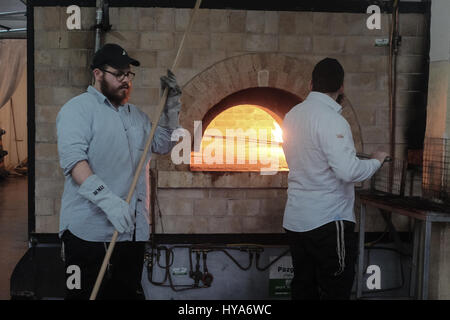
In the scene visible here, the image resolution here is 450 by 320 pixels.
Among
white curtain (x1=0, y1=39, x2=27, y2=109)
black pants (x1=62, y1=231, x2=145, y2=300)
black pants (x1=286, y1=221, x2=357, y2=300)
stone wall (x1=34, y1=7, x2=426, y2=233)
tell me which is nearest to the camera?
black pants (x1=62, y1=231, x2=145, y2=300)

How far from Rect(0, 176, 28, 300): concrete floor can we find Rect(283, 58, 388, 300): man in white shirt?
9.79 feet

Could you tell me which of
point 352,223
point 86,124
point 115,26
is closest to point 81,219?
point 86,124

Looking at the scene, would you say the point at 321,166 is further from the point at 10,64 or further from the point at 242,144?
the point at 10,64

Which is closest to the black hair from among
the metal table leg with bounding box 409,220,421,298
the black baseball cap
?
the black baseball cap

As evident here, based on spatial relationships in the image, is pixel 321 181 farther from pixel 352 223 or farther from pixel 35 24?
pixel 35 24

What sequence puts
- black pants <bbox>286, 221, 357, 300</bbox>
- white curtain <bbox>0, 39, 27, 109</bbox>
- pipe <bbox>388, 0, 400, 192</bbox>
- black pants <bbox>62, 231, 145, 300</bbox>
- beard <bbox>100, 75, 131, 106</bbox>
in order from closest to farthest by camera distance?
black pants <bbox>62, 231, 145, 300</bbox>
beard <bbox>100, 75, 131, 106</bbox>
black pants <bbox>286, 221, 357, 300</bbox>
pipe <bbox>388, 0, 400, 192</bbox>
white curtain <bbox>0, 39, 27, 109</bbox>

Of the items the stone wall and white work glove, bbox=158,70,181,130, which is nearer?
white work glove, bbox=158,70,181,130

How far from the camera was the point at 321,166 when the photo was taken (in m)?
2.64

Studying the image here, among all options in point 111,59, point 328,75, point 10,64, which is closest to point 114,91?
point 111,59

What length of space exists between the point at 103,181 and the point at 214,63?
2.03 m

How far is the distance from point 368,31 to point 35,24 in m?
3.12

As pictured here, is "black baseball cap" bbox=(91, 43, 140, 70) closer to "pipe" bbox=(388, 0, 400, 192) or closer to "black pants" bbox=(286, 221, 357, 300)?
"black pants" bbox=(286, 221, 357, 300)

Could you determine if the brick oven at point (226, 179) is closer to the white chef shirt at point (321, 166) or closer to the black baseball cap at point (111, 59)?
the white chef shirt at point (321, 166)

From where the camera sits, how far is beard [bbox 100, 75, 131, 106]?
252 centimetres
